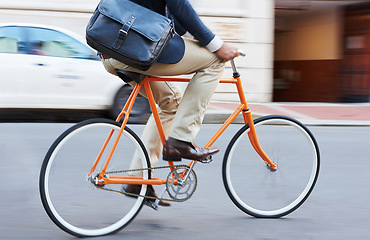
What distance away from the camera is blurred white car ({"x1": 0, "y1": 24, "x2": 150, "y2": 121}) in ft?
25.7

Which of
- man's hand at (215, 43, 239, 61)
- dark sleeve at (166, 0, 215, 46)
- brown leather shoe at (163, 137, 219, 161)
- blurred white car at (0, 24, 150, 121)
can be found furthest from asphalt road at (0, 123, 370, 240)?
blurred white car at (0, 24, 150, 121)

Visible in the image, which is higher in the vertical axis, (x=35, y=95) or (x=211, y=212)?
(x=211, y=212)

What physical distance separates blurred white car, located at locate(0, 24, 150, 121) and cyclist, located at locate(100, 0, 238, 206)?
15.4ft

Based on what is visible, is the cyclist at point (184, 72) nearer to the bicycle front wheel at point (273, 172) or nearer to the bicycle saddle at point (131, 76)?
the bicycle saddle at point (131, 76)

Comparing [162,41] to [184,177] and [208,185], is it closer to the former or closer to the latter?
[184,177]

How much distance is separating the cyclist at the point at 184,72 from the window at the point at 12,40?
16.5ft

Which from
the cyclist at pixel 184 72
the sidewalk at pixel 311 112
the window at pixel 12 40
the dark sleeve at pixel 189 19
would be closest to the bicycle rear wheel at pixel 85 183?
the cyclist at pixel 184 72

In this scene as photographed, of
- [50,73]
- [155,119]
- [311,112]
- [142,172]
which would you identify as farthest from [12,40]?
[311,112]

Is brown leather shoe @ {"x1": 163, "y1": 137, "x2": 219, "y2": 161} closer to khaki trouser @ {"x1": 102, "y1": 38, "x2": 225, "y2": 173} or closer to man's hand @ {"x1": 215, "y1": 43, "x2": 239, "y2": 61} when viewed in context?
khaki trouser @ {"x1": 102, "y1": 38, "x2": 225, "y2": 173}

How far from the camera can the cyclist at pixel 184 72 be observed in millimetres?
3111

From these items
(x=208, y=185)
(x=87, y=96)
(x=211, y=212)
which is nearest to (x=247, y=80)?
(x=87, y=96)

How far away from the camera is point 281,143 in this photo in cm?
372

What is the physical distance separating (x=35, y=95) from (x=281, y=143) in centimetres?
516

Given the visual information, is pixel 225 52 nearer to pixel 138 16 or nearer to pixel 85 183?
pixel 138 16
